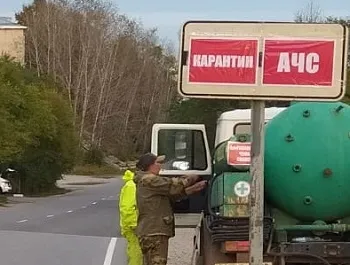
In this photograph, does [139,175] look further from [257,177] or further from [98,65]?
[98,65]

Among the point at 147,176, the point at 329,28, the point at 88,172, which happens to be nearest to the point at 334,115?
the point at 147,176

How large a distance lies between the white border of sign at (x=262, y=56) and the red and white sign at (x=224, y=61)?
3 cm

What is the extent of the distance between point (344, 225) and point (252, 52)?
12.5 feet

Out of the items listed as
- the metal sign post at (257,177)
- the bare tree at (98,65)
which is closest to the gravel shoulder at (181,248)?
the metal sign post at (257,177)

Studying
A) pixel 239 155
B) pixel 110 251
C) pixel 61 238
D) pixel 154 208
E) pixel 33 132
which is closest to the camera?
pixel 239 155

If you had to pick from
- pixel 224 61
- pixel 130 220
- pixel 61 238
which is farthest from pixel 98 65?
pixel 224 61

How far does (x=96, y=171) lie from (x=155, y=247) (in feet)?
265

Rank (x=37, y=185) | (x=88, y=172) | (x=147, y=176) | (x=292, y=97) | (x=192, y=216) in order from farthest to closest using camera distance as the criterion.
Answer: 1. (x=88, y=172)
2. (x=37, y=185)
3. (x=192, y=216)
4. (x=147, y=176)
5. (x=292, y=97)

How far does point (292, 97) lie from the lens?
542 cm

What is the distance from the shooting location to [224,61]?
17.9 ft

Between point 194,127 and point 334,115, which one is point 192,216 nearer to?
point 194,127

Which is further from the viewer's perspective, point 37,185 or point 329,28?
point 37,185

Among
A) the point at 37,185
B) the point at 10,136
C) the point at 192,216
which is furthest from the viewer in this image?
the point at 37,185

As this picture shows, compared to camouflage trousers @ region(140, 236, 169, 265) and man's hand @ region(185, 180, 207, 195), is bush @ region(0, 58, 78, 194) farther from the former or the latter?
man's hand @ region(185, 180, 207, 195)
